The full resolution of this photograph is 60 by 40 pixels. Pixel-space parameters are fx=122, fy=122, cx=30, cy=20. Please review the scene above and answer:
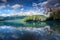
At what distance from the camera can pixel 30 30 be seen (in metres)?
2.21

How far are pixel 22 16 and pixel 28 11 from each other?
0.48 feet

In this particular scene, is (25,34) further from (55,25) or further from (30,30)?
(55,25)

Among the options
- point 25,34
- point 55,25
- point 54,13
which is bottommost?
point 25,34

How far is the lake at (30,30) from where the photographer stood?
2.15m

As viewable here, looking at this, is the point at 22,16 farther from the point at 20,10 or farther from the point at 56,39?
the point at 56,39

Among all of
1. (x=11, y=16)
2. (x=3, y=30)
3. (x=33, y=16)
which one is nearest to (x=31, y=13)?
(x=33, y=16)

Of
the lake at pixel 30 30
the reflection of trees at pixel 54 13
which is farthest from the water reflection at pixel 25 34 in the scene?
the reflection of trees at pixel 54 13

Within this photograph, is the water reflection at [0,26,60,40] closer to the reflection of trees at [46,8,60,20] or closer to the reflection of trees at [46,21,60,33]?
the reflection of trees at [46,21,60,33]

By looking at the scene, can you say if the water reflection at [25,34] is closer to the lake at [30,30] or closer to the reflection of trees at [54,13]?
the lake at [30,30]

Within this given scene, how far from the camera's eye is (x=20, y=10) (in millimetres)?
2264

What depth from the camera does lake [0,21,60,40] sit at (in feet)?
7.05

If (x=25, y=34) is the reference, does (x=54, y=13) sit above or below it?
above

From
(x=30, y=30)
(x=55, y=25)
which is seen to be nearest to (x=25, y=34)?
(x=30, y=30)

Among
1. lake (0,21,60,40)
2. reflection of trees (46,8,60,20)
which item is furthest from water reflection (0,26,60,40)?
reflection of trees (46,8,60,20)
